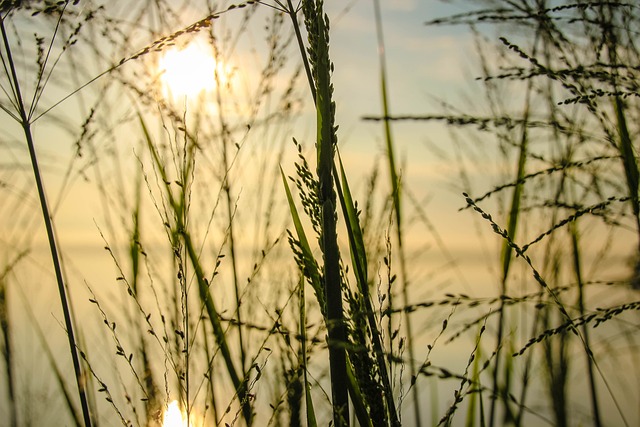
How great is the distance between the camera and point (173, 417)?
1484 mm

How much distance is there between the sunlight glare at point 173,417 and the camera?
1.43m

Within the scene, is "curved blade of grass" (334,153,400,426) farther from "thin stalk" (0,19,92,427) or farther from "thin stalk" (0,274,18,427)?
"thin stalk" (0,274,18,427)

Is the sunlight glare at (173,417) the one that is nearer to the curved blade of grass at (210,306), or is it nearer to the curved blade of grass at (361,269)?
the curved blade of grass at (210,306)

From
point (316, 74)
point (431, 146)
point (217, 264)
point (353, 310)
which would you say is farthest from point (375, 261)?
point (431, 146)

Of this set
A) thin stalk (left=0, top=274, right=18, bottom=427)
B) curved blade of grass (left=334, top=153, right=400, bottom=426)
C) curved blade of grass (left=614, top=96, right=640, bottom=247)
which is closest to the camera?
curved blade of grass (left=334, top=153, right=400, bottom=426)

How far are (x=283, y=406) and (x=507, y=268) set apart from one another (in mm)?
639

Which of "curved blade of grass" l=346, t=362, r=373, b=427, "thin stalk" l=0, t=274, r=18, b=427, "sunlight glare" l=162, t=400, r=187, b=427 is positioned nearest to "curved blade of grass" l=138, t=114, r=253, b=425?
"sunlight glare" l=162, t=400, r=187, b=427

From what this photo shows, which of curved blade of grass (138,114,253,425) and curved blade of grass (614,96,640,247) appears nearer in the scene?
curved blade of grass (614,96,640,247)

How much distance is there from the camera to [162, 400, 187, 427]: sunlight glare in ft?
4.68

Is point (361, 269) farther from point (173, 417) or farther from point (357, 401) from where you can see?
point (173, 417)

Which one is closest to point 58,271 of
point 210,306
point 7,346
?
point 210,306

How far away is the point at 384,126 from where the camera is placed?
5.12 ft

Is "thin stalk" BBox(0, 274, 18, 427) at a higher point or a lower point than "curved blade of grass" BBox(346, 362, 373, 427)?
higher

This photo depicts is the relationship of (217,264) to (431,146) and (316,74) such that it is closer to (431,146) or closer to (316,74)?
(316,74)
